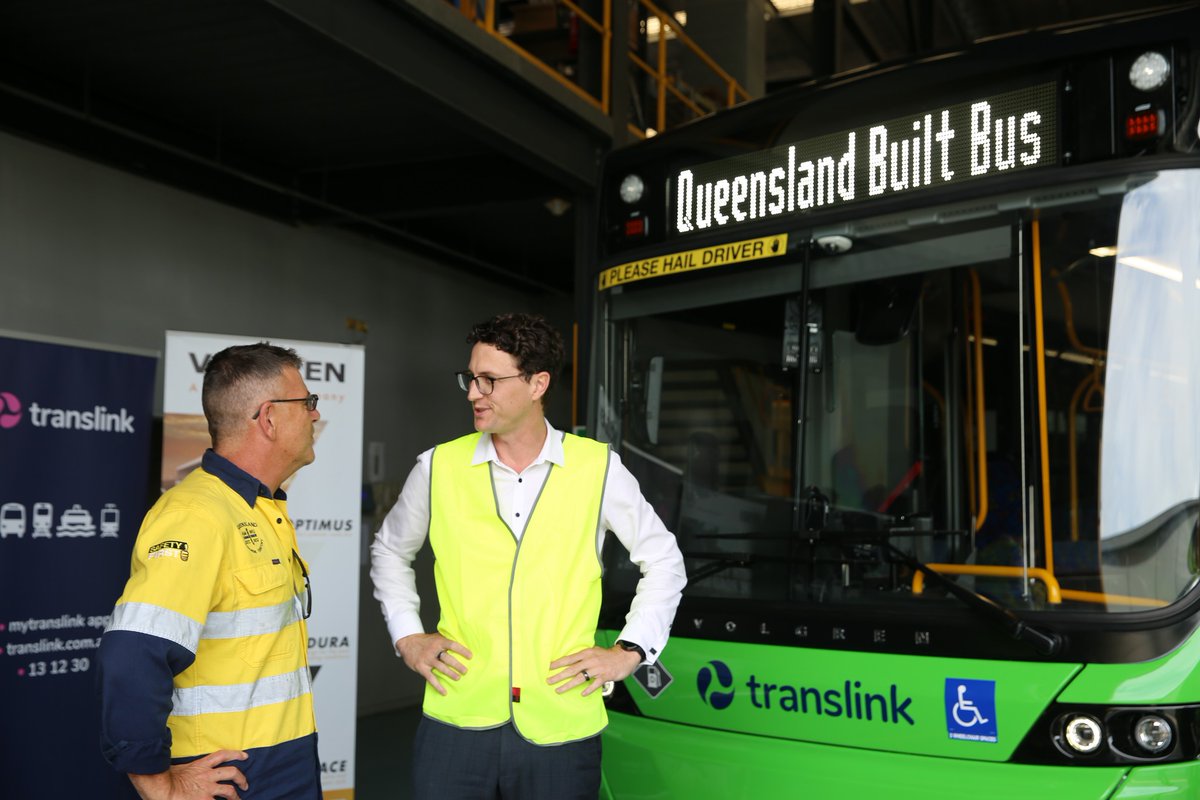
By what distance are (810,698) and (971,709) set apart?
40cm

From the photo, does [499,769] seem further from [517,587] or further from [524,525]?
[524,525]

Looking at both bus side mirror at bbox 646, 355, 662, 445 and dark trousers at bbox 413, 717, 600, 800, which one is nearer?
dark trousers at bbox 413, 717, 600, 800

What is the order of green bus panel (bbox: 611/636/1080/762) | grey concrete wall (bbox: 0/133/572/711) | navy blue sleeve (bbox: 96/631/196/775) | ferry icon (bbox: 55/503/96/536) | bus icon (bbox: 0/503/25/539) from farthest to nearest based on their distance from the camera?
grey concrete wall (bbox: 0/133/572/711), ferry icon (bbox: 55/503/96/536), bus icon (bbox: 0/503/25/539), green bus panel (bbox: 611/636/1080/762), navy blue sleeve (bbox: 96/631/196/775)

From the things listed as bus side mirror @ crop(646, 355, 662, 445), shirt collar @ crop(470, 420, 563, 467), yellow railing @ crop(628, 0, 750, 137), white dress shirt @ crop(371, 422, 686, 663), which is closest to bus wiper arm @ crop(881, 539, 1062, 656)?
white dress shirt @ crop(371, 422, 686, 663)

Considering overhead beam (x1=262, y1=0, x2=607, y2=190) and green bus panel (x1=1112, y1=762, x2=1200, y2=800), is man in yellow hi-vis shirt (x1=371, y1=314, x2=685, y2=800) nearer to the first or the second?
green bus panel (x1=1112, y1=762, x2=1200, y2=800)

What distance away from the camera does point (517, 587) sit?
2.34 meters

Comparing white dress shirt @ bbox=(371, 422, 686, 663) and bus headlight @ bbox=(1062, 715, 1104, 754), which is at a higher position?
white dress shirt @ bbox=(371, 422, 686, 663)

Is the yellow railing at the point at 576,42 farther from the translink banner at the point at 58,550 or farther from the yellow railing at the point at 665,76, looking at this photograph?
the translink banner at the point at 58,550

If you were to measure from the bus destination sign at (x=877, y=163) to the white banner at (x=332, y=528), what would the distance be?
2.51 metres

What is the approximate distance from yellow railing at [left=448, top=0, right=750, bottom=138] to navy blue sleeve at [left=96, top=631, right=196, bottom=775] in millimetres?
4511

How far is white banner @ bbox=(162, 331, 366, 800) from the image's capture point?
527 cm

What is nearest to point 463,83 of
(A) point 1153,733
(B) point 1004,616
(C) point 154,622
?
(B) point 1004,616

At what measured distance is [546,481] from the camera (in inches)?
95.7

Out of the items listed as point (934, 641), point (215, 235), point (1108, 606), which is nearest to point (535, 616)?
point (934, 641)
